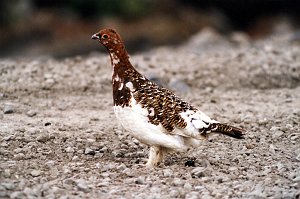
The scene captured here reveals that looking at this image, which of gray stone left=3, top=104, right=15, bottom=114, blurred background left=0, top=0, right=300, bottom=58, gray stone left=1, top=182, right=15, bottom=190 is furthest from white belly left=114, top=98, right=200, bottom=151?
blurred background left=0, top=0, right=300, bottom=58

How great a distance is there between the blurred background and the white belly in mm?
17195

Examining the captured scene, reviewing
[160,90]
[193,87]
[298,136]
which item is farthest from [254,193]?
[193,87]

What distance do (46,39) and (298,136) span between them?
58.4ft

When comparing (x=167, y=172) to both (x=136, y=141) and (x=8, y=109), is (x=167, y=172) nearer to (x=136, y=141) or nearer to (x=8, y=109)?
(x=136, y=141)

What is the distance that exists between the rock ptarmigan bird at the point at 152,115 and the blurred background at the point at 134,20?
1689cm

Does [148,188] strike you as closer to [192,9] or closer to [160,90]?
[160,90]

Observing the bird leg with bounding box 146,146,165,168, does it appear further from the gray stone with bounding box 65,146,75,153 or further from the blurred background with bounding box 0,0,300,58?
the blurred background with bounding box 0,0,300,58

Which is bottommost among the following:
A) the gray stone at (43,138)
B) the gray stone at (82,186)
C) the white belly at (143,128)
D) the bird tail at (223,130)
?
the gray stone at (82,186)

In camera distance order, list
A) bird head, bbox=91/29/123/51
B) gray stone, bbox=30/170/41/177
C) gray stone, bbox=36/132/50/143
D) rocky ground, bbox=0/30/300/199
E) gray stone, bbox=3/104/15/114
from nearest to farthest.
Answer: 1. rocky ground, bbox=0/30/300/199
2. gray stone, bbox=30/170/41/177
3. bird head, bbox=91/29/123/51
4. gray stone, bbox=36/132/50/143
5. gray stone, bbox=3/104/15/114

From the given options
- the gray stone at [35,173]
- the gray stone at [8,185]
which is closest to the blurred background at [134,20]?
the gray stone at [35,173]

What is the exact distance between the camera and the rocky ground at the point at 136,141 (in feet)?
21.3

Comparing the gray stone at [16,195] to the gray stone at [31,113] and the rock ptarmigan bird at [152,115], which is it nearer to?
the rock ptarmigan bird at [152,115]

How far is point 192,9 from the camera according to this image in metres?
28.4

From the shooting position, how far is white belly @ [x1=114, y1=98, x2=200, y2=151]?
6.75 metres
